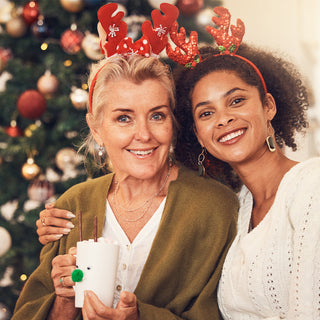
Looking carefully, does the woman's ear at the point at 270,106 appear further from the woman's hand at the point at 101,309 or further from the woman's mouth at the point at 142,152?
the woman's hand at the point at 101,309

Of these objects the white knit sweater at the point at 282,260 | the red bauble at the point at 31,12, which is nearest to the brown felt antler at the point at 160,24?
the white knit sweater at the point at 282,260

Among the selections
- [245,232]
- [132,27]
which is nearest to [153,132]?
[245,232]

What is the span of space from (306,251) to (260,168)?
364 millimetres

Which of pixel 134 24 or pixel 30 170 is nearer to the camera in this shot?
pixel 134 24

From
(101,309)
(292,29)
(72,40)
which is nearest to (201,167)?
(101,309)

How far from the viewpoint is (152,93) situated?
4.50ft

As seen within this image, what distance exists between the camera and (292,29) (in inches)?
112

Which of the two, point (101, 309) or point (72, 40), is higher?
point (72, 40)

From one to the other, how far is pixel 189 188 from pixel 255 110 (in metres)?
0.35

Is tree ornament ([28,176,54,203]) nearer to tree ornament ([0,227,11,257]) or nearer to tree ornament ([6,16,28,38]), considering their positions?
tree ornament ([0,227,11,257])

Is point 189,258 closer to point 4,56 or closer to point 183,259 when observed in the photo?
point 183,259

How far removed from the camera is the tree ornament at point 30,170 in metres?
2.28

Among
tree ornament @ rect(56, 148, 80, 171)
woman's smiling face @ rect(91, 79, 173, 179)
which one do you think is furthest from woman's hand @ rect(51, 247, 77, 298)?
tree ornament @ rect(56, 148, 80, 171)

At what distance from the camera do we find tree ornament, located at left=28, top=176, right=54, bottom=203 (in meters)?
2.27
